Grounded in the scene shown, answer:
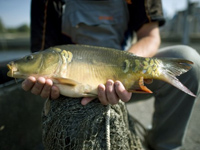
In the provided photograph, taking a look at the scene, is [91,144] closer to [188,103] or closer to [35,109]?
[188,103]

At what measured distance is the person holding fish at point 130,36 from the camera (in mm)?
1658

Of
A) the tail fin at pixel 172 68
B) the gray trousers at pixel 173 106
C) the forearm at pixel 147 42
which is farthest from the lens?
the forearm at pixel 147 42

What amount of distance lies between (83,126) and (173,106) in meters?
0.94

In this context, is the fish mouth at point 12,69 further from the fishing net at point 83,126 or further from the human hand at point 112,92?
the human hand at point 112,92

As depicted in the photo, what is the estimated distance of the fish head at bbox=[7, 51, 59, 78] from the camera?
133cm

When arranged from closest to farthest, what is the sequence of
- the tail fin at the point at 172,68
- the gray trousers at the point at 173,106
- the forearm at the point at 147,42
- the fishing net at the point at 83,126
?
the fishing net at the point at 83,126 → the tail fin at the point at 172,68 → the gray trousers at the point at 173,106 → the forearm at the point at 147,42

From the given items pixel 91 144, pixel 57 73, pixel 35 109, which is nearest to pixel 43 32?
pixel 35 109

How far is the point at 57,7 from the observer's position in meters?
2.17

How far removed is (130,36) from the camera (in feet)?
7.52

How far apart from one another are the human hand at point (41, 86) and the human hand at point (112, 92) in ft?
1.09

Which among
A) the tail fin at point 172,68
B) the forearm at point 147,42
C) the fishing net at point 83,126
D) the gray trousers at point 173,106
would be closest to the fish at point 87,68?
the tail fin at point 172,68

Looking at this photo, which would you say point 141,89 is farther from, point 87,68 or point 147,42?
point 147,42

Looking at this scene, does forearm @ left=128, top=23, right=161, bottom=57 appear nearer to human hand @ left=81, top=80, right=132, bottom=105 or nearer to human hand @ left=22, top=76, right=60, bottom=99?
human hand @ left=81, top=80, right=132, bottom=105

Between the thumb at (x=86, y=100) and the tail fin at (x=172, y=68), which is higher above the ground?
the tail fin at (x=172, y=68)
